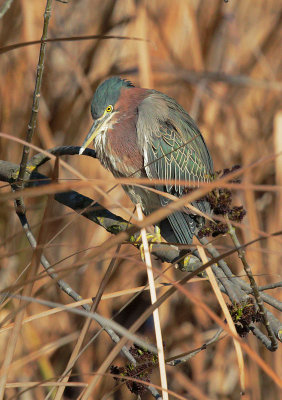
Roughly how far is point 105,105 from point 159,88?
1045mm

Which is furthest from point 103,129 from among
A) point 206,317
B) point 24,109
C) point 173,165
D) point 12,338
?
point 12,338

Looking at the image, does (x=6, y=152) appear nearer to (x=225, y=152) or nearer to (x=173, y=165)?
(x=173, y=165)

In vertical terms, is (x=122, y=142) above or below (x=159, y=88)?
below

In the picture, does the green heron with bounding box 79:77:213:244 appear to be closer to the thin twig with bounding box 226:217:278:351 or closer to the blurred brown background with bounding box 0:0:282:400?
the blurred brown background with bounding box 0:0:282:400

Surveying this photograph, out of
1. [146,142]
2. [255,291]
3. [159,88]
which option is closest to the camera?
[255,291]

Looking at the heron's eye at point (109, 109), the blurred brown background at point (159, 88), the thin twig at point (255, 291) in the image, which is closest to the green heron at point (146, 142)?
the heron's eye at point (109, 109)

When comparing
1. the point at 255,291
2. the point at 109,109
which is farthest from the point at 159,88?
the point at 255,291

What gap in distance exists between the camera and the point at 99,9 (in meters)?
2.97

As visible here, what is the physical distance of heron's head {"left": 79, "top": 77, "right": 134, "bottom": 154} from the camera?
86.6 inches

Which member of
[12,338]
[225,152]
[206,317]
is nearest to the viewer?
[12,338]

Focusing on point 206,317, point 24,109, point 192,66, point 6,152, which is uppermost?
point 192,66

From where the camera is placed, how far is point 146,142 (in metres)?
2.19

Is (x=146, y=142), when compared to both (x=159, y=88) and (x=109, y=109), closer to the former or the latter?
(x=109, y=109)

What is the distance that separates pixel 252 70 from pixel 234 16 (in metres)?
0.45
